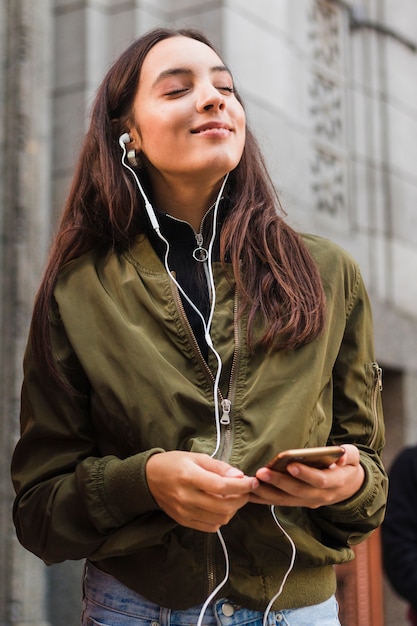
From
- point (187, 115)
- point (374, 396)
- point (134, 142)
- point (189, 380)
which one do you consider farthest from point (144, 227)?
point (374, 396)

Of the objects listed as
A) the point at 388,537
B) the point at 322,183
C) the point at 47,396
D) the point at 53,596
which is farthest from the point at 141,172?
the point at 322,183

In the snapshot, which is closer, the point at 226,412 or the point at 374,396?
the point at 226,412

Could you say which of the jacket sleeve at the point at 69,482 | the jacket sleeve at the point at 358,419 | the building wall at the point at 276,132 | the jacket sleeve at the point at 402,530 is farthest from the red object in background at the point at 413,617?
the jacket sleeve at the point at 69,482

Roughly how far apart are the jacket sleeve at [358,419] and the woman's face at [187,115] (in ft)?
1.49

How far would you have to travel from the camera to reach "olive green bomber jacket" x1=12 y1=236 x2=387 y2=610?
7.75 feet

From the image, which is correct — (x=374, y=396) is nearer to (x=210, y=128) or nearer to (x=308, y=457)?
(x=308, y=457)

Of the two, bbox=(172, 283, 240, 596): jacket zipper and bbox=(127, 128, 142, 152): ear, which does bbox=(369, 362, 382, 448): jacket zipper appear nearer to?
bbox=(172, 283, 240, 596): jacket zipper

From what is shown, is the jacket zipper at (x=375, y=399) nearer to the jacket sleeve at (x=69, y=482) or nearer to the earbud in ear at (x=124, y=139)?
the jacket sleeve at (x=69, y=482)

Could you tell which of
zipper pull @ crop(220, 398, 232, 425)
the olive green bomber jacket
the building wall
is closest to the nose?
the olive green bomber jacket

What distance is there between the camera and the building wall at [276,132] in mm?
5488

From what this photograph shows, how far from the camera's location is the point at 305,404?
Answer: 2400mm

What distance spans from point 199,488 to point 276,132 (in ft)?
14.9

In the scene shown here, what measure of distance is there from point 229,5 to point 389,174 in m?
2.21

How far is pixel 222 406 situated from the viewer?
2.40 meters
